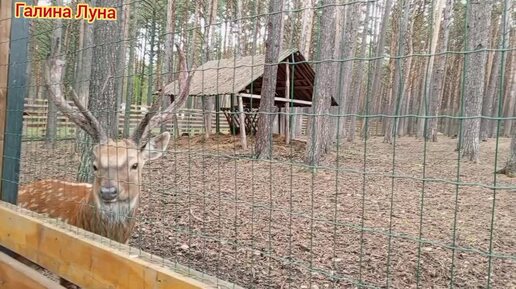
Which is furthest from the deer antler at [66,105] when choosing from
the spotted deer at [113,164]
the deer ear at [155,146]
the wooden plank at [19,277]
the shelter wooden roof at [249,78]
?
the shelter wooden roof at [249,78]

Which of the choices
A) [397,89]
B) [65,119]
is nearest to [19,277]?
[397,89]

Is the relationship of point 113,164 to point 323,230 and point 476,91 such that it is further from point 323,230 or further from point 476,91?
point 476,91

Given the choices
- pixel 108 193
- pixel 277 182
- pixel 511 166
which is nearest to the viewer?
pixel 108 193

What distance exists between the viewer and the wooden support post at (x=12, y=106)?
3215 millimetres

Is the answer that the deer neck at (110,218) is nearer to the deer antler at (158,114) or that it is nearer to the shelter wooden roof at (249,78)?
the deer antler at (158,114)

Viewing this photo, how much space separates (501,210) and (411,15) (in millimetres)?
21458

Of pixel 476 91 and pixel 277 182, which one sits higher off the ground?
pixel 476 91

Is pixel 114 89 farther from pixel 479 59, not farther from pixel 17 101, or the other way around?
pixel 479 59

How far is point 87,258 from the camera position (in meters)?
2.27

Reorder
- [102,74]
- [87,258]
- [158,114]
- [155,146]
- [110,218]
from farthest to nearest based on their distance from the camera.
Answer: [102,74] < [155,146] < [158,114] < [110,218] < [87,258]

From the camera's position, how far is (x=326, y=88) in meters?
9.79

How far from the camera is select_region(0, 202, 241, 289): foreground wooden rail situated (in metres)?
1.87

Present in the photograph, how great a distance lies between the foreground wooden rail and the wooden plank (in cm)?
8

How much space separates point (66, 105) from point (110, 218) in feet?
3.10
